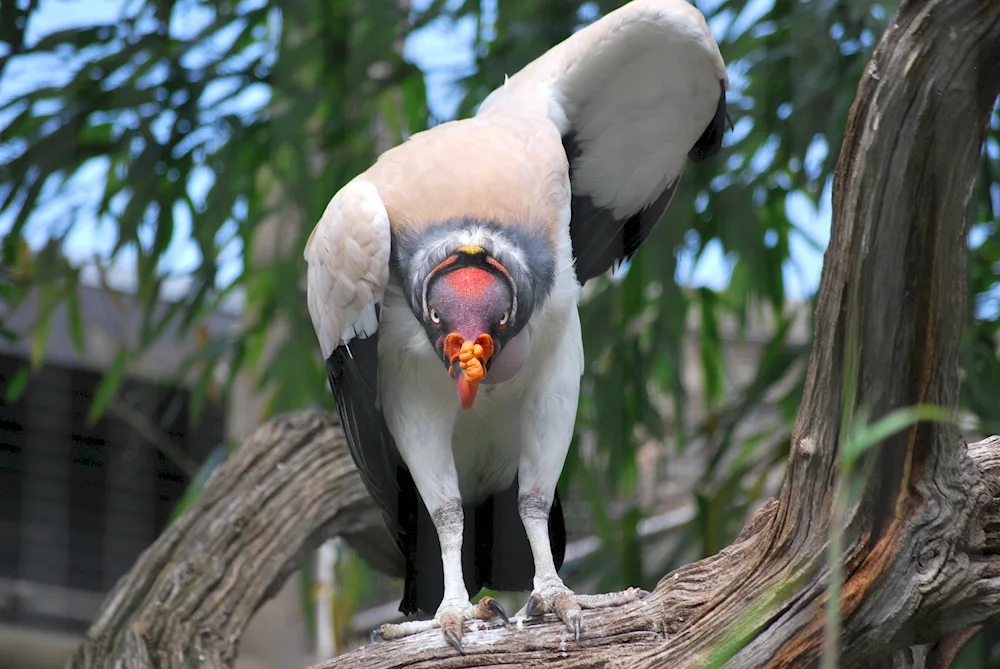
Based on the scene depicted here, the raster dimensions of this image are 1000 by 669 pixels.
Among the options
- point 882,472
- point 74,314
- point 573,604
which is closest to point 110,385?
point 74,314

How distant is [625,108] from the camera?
2965mm

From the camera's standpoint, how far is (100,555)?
20.1ft

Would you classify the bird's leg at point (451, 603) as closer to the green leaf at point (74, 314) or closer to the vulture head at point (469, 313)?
the vulture head at point (469, 313)

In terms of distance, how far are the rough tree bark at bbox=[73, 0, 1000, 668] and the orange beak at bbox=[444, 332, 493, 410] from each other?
1.52 feet

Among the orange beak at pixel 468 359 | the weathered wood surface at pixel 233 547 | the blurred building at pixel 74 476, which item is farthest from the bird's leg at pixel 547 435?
the blurred building at pixel 74 476

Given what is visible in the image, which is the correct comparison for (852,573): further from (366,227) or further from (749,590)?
(366,227)

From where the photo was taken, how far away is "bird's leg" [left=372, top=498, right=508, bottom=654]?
2.27m

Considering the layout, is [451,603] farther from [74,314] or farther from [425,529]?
[74,314]

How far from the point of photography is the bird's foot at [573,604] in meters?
2.16

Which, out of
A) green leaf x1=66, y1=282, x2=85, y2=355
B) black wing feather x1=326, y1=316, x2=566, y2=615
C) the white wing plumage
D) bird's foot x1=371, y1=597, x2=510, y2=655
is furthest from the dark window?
bird's foot x1=371, y1=597, x2=510, y2=655

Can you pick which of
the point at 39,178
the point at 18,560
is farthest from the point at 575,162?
the point at 18,560

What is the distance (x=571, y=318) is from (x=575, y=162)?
574mm

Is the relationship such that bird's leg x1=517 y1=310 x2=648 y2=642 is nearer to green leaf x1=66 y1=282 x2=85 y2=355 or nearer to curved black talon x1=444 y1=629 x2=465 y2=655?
curved black talon x1=444 y1=629 x2=465 y2=655

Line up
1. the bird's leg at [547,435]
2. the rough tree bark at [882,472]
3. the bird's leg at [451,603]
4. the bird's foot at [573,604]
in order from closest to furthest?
the rough tree bark at [882,472] < the bird's foot at [573,604] < the bird's leg at [451,603] < the bird's leg at [547,435]
